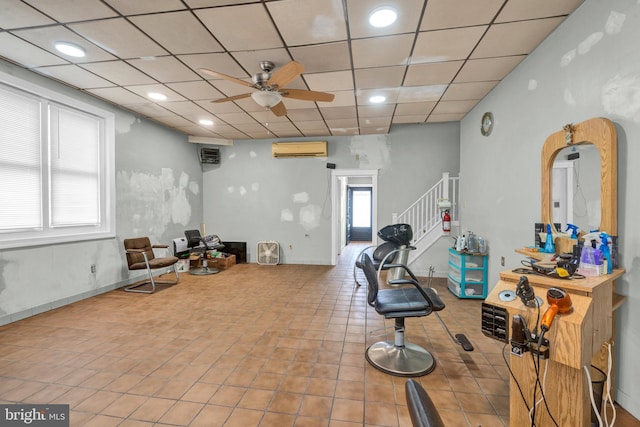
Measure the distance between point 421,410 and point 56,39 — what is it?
386 centimetres

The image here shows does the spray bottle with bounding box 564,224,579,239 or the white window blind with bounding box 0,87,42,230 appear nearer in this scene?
the spray bottle with bounding box 564,224,579,239

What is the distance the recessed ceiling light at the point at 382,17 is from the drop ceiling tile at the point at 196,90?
2168 mm

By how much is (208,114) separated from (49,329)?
3449 millimetres

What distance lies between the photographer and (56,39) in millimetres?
2553

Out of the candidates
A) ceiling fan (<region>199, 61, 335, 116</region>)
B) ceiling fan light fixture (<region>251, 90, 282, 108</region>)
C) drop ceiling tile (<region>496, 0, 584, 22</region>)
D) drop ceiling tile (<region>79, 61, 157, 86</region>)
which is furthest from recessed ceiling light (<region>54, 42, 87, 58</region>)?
drop ceiling tile (<region>496, 0, 584, 22</region>)

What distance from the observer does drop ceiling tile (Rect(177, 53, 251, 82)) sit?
282cm

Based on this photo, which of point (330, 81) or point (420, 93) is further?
point (420, 93)

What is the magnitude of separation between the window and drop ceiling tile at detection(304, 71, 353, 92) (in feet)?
10.5

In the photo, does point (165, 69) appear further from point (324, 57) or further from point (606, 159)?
point (606, 159)

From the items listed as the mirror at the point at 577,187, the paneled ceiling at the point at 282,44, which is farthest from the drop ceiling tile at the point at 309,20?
the mirror at the point at 577,187

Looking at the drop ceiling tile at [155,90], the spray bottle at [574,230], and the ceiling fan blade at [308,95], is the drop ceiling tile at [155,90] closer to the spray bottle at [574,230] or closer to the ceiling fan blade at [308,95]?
the ceiling fan blade at [308,95]

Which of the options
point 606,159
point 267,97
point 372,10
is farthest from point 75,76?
point 606,159

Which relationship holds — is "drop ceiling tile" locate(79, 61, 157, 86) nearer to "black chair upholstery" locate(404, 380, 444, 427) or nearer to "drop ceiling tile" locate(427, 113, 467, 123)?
"black chair upholstery" locate(404, 380, 444, 427)

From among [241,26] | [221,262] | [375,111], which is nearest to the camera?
[241,26]
